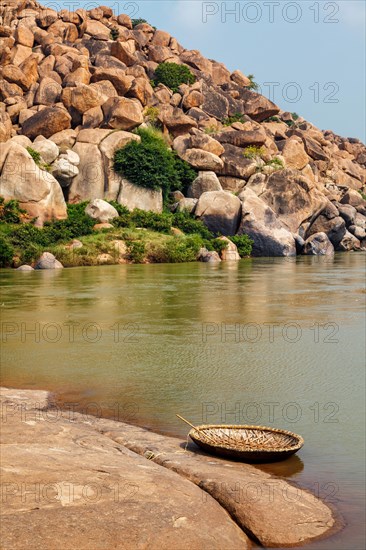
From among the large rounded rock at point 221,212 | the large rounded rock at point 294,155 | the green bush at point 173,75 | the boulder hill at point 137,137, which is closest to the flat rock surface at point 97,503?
the boulder hill at point 137,137

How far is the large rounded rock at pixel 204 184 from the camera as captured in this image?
A: 40500 millimetres

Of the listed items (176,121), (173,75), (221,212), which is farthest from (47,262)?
(173,75)

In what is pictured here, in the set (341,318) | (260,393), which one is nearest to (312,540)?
(260,393)

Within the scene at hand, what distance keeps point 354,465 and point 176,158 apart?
123 feet

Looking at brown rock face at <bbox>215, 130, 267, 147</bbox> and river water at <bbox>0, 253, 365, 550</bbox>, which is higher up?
brown rock face at <bbox>215, 130, 267, 147</bbox>

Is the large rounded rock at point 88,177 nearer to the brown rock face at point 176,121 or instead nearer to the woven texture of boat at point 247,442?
the brown rock face at point 176,121

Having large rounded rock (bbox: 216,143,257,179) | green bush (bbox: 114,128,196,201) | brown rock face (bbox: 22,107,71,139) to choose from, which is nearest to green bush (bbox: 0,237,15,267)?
green bush (bbox: 114,128,196,201)

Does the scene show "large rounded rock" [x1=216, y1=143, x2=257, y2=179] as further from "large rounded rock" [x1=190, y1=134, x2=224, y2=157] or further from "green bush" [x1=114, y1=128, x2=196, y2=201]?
"green bush" [x1=114, y1=128, x2=196, y2=201]

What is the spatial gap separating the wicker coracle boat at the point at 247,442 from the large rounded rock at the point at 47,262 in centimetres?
2316

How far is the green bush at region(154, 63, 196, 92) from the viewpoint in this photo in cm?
5116

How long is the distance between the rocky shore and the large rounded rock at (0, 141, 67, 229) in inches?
1093

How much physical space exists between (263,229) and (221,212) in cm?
256

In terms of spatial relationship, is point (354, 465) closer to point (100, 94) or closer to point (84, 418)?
point (84, 418)

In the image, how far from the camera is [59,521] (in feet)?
12.2
